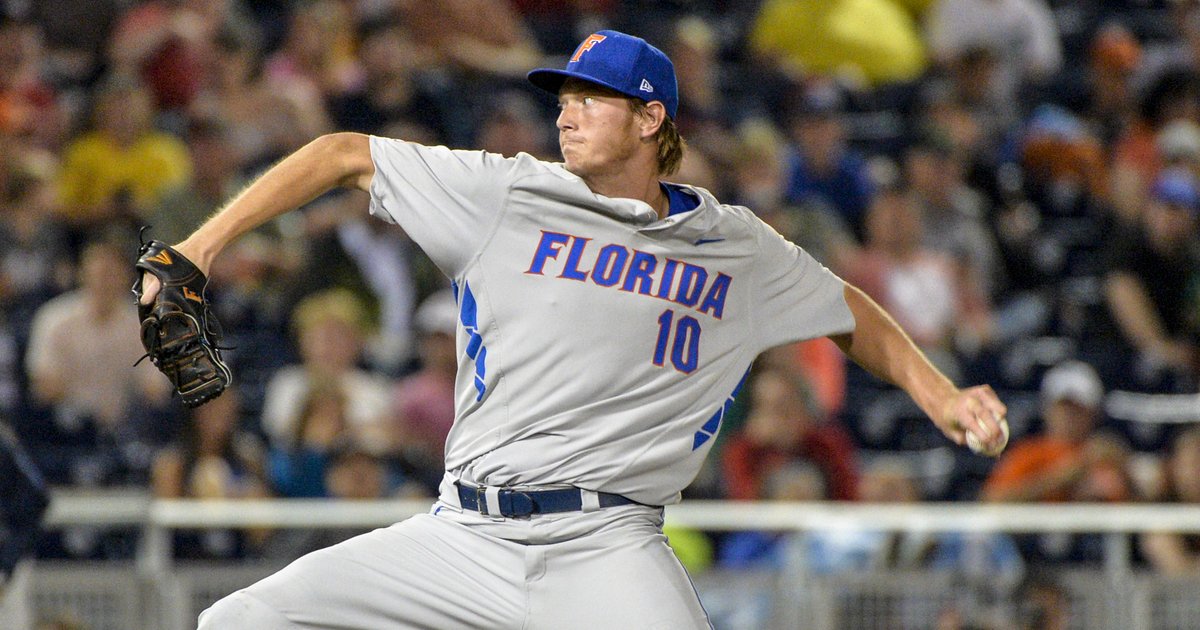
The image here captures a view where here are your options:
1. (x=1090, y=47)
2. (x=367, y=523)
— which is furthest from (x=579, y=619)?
(x=1090, y=47)

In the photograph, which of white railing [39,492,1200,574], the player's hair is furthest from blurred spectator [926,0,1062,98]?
the player's hair

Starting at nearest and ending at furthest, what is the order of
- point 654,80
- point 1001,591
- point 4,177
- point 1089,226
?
point 654,80
point 1001,591
point 4,177
point 1089,226

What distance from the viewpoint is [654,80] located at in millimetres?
3795

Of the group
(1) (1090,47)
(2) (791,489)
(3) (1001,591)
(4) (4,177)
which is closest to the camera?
(3) (1001,591)

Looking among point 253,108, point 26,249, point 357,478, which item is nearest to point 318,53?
point 253,108

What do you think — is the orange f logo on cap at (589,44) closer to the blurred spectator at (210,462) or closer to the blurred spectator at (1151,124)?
the blurred spectator at (210,462)

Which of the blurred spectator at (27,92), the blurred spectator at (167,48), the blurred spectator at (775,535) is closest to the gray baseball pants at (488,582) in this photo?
the blurred spectator at (775,535)

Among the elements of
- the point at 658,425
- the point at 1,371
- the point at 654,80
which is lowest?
the point at 1,371

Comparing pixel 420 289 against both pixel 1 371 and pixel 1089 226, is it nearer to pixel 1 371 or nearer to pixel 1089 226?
pixel 1 371

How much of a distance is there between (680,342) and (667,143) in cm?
50

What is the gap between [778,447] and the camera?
700 cm

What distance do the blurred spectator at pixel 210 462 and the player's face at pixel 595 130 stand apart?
354 centimetres

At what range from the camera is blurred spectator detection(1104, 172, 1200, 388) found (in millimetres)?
8414

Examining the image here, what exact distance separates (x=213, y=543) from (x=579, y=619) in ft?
10.4
